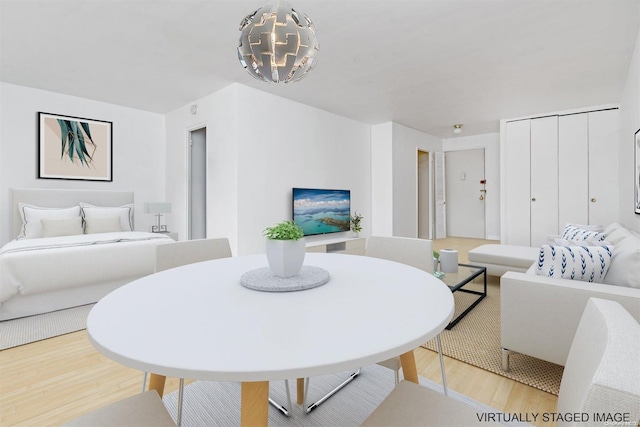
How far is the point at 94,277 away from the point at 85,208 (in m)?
1.61

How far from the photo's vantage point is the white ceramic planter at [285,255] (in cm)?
113

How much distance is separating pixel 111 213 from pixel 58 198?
69 centimetres

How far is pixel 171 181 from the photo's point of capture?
5039mm

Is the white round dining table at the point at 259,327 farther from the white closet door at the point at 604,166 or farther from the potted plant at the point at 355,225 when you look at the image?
the white closet door at the point at 604,166

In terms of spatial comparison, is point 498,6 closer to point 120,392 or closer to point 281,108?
point 281,108

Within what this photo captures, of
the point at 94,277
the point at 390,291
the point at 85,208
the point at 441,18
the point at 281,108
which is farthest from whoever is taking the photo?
the point at 281,108

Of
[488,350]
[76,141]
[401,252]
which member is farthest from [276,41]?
[76,141]

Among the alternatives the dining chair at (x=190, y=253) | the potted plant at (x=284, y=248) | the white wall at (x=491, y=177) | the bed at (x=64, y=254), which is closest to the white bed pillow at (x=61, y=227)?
the bed at (x=64, y=254)

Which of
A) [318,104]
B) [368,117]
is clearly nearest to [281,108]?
[318,104]

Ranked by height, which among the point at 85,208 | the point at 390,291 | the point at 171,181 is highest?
the point at 171,181

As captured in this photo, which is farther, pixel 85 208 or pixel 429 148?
pixel 429 148

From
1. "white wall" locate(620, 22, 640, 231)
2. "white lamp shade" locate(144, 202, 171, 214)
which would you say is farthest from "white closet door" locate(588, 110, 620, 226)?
"white lamp shade" locate(144, 202, 171, 214)

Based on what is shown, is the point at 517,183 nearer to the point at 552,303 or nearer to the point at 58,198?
the point at 552,303

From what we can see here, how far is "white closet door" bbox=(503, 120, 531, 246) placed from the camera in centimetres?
538
